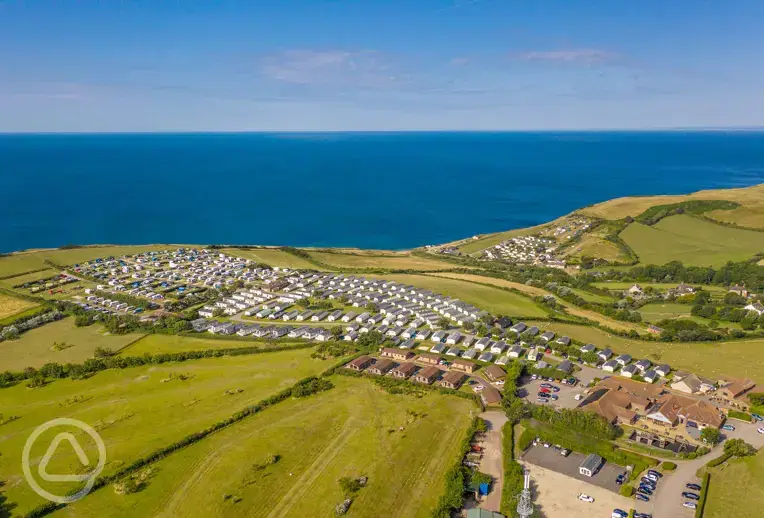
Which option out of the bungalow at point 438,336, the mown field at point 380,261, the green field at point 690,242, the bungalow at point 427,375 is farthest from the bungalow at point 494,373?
the green field at point 690,242

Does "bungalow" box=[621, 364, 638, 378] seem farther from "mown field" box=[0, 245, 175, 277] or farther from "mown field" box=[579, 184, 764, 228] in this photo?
"mown field" box=[579, 184, 764, 228]

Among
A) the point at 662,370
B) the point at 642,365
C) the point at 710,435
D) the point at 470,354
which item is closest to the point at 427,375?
the point at 470,354

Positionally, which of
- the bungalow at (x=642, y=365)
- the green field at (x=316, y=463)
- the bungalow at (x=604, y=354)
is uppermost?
the bungalow at (x=604, y=354)

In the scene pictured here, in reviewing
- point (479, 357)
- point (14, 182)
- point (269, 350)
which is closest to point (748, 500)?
point (479, 357)

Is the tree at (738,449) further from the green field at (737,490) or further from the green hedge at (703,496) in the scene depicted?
the green hedge at (703,496)

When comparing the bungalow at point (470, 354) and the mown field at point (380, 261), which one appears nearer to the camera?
the bungalow at point (470, 354)

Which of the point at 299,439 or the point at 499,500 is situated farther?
the point at 299,439

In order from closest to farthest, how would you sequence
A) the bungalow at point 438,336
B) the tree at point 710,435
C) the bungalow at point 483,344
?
the tree at point 710,435 → the bungalow at point 483,344 → the bungalow at point 438,336

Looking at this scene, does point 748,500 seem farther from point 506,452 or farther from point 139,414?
point 139,414
